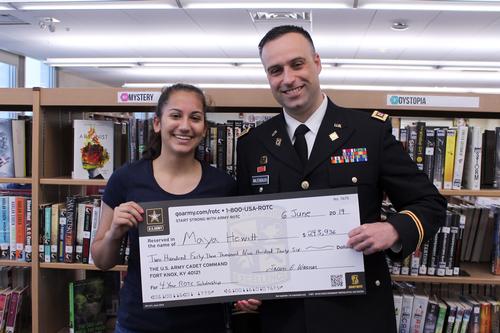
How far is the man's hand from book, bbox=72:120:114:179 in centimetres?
138

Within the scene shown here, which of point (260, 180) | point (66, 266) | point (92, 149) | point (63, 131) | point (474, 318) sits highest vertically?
point (63, 131)

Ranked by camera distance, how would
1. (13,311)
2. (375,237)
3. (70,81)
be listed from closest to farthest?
1. (375,237)
2. (13,311)
3. (70,81)

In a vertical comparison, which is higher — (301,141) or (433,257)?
(301,141)

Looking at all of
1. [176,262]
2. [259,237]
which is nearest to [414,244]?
[259,237]

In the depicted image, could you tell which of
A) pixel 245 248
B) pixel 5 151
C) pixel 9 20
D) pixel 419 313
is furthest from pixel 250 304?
pixel 9 20

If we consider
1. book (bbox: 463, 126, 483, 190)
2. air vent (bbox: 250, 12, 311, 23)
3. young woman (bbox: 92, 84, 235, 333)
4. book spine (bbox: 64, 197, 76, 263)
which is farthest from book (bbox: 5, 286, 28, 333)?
air vent (bbox: 250, 12, 311, 23)

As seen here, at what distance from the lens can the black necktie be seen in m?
1.46

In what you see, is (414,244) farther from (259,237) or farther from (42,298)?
(42,298)

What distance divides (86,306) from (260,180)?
1.35 metres

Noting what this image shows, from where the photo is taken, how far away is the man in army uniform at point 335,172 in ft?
4.50

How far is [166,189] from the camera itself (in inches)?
59.3

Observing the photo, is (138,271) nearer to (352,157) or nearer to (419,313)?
(352,157)

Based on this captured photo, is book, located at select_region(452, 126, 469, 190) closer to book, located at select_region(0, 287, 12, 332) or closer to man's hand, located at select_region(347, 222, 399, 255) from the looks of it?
man's hand, located at select_region(347, 222, 399, 255)

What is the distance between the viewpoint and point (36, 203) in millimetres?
2070
